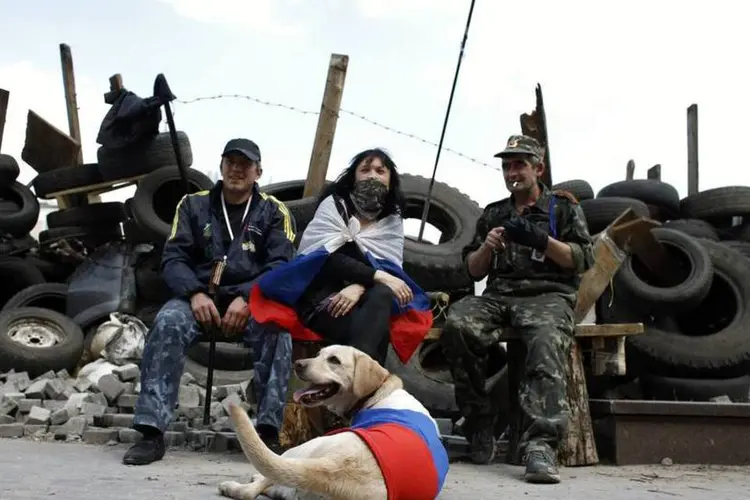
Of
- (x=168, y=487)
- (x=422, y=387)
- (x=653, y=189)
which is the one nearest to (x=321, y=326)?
(x=168, y=487)

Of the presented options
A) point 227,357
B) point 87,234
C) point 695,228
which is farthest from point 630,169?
point 87,234

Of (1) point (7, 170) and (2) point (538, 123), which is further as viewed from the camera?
(1) point (7, 170)

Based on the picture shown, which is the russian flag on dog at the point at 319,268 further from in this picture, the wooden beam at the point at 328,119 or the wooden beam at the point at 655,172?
the wooden beam at the point at 655,172

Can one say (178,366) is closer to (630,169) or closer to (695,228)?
(695,228)

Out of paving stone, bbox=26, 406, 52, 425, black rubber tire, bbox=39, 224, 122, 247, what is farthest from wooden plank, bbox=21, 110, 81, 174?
paving stone, bbox=26, 406, 52, 425

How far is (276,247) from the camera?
374cm

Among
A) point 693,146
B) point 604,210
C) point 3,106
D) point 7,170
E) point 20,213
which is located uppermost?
point 693,146

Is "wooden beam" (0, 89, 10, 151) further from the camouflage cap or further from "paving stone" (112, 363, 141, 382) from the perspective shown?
the camouflage cap

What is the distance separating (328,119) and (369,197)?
3.25 m

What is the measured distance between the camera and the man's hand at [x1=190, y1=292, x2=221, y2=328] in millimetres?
3420

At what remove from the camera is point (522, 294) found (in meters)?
3.82

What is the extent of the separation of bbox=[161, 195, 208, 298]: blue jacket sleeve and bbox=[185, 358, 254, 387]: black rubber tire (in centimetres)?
221

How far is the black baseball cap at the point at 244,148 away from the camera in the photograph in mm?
3703

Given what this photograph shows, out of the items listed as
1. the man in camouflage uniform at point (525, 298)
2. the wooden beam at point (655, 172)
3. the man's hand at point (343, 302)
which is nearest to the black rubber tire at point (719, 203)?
the wooden beam at point (655, 172)
